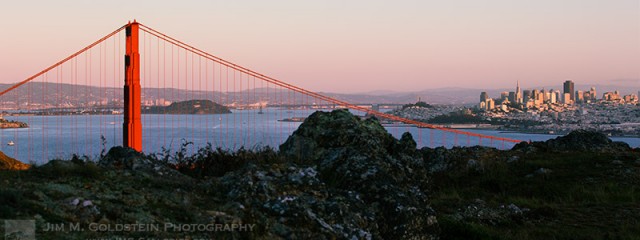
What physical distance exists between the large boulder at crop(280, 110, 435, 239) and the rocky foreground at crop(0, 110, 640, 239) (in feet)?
0.06

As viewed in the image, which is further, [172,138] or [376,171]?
[172,138]

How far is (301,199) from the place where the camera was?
608cm

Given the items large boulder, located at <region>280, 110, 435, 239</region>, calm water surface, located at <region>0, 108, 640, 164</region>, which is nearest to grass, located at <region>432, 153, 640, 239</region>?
large boulder, located at <region>280, 110, 435, 239</region>

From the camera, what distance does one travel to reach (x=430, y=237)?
21.8ft

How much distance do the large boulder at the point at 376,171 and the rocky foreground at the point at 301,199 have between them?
2cm

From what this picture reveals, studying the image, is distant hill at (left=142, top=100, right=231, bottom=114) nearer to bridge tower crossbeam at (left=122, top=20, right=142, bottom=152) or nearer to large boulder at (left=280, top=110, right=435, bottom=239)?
bridge tower crossbeam at (left=122, top=20, right=142, bottom=152)

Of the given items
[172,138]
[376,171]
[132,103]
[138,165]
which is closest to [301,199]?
[376,171]

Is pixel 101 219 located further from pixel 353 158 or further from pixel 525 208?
pixel 525 208

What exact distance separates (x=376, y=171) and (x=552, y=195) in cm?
698

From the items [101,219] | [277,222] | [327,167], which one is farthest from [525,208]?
[101,219]

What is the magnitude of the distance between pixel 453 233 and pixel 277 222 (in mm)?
3338

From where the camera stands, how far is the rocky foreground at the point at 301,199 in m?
4.96

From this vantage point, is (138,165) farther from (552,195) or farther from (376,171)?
(552,195)

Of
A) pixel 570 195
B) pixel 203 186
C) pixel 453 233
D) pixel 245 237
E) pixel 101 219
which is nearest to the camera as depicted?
pixel 101 219
